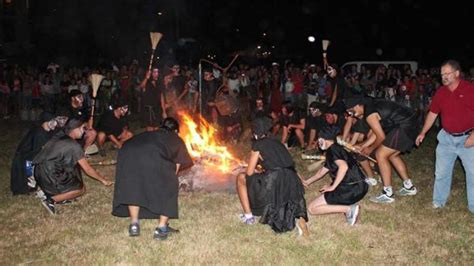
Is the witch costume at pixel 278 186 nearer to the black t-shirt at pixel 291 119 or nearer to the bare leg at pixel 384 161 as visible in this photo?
the bare leg at pixel 384 161

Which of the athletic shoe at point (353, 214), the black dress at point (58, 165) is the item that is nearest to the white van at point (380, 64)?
the athletic shoe at point (353, 214)

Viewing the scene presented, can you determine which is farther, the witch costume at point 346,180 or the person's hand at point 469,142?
the person's hand at point 469,142

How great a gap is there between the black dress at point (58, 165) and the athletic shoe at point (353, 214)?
3541mm

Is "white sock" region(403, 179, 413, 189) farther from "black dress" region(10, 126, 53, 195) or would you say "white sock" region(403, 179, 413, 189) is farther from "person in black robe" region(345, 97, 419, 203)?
"black dress" region(10, 126, 53, 195)

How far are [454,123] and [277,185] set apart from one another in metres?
2.50

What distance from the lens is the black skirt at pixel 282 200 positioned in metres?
5.66

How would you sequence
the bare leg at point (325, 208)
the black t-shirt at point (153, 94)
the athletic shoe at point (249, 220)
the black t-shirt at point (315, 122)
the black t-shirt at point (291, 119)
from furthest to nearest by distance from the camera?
the black t-shirt at point (153, 94) → the black t-shirt at point (291, 119) → the black t-shirt at point (315, 122) → the athletic shoe at point (249, 220) → the bare leg at point (325, 208)

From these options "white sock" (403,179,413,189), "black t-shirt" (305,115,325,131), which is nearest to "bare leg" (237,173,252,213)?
"white sock" (403,179,413,189)

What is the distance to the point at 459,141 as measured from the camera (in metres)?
6.40

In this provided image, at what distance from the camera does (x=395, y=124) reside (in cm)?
706

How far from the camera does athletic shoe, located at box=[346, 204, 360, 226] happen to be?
6098 millimetres

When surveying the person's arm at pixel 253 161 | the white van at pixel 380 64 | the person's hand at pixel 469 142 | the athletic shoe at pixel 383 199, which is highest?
the white van at pixel 380 64

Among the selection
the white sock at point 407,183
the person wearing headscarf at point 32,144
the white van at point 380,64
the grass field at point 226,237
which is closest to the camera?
the grass field at point 226,237

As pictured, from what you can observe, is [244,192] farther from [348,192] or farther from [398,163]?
[398,163]
